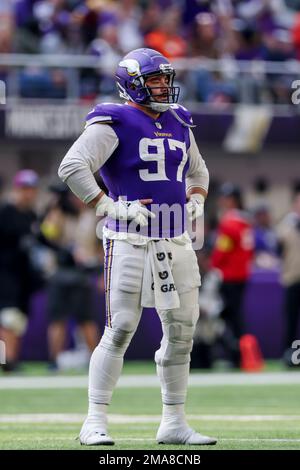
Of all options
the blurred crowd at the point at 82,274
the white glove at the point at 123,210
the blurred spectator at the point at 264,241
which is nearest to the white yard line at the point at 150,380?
the blurred crowd at the point at 82,274

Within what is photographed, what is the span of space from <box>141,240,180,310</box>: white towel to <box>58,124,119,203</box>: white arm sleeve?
451mm

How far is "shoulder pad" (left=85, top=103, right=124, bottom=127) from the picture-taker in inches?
290

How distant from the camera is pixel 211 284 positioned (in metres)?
15.2

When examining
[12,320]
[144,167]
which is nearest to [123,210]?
[144,167]

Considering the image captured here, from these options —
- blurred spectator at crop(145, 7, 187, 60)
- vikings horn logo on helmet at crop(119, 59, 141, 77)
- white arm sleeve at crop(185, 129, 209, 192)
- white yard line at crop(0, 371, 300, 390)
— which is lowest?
white yard line at crop(0, 371, 300, 390)

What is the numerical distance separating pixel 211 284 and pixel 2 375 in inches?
105

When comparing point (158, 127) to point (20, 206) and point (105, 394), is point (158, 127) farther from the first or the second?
point (20, 206)

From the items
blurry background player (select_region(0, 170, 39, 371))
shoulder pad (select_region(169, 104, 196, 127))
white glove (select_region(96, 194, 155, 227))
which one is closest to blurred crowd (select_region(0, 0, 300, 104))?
blurry background player (select_region(0, 170, 39, 371))

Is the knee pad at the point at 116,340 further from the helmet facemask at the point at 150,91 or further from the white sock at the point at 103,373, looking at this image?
the helmet facemask at the point at 150,91

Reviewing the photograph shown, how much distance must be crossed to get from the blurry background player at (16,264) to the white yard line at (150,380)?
63cm

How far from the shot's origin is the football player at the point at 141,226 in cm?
727

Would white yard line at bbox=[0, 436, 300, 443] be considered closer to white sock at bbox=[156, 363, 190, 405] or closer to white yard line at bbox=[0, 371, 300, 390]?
white sock at bbox=[156, 363, 190, 405]

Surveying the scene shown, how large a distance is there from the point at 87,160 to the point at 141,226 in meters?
0.46
